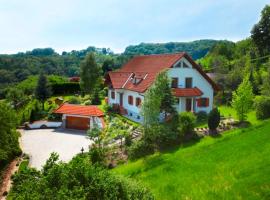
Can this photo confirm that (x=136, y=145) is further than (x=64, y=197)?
Yes

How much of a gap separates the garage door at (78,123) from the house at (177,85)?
4.79 metres

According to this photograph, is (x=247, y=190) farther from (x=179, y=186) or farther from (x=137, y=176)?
(x=137, y=176)

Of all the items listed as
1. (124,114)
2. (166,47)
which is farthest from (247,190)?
(166,47)

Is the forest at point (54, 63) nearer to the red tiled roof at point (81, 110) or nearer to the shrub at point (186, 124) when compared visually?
the red tiled roof at point (81, 110)

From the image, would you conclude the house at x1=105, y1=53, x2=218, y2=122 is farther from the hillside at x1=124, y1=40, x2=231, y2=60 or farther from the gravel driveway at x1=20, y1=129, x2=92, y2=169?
the hillside at x1=124, y1=40, x2=231, y2=60

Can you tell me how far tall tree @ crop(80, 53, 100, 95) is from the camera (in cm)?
5441

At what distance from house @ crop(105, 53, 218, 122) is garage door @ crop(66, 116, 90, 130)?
4790mm

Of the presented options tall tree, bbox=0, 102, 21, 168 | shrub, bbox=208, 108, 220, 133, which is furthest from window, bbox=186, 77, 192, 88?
tall tree, bbox=0, 102, 21, 168

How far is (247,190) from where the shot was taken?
47.4 feet

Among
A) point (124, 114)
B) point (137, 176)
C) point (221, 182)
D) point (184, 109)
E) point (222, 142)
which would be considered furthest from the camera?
point (124, 114)

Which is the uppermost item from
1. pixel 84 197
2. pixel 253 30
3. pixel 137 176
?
pixel 253 30

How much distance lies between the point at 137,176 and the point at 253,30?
51.9m

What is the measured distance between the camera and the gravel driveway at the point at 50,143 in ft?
90.6

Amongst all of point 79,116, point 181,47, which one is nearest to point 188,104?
point 79,116
